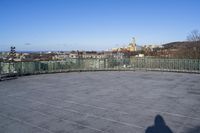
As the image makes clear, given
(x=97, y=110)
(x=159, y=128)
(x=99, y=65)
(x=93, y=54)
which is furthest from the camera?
(x=93, y=54)

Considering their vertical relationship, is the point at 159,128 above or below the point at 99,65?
below

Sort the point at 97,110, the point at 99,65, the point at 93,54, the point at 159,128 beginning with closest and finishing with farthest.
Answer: the point at 159,128 → the point at 97,110 → the point at 99,65 → the point at 93,54

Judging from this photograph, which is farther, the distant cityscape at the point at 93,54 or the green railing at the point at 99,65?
the distant cityscape at the point at 93,54

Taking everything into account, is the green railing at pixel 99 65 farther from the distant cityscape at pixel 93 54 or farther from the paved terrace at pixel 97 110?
the paved terrace at pixel 97 110

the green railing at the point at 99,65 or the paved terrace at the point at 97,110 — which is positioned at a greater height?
the green railing at the point at 99,65

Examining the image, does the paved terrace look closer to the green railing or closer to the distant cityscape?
the green railing

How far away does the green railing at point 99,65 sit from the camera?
1644 centimetres

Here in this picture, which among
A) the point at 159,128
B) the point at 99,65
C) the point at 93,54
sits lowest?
the point at 159,128

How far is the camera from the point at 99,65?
2008 centimetres

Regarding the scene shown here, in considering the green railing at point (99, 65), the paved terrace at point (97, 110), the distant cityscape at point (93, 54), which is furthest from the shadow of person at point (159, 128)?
the distant cityscape at point (93, 54)

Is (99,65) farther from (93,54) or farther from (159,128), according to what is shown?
(159,128)

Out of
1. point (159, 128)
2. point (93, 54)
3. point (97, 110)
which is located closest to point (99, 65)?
point (93, 54)

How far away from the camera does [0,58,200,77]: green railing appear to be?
16.4 m

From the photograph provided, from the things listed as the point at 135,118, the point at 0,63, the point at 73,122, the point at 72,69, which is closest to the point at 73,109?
the point at 73,122
